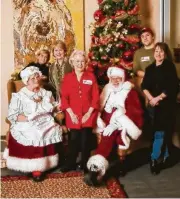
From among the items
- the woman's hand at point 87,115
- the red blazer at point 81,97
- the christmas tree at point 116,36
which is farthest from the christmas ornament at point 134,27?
the woman's hand at point 87,115

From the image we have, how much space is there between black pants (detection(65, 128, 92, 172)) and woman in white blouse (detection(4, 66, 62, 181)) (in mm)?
154

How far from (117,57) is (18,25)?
1.63 meters

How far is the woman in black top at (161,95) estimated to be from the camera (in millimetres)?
3570

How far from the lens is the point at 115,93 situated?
3.69 metres

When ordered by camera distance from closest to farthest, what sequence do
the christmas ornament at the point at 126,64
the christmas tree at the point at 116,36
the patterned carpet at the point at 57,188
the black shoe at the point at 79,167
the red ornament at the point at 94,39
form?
the patterned carpet at the point at 57,188 → the black shoe at the point at 79,167 → the christmas ornament at the point at 126,64 → the christmas tree at the point at 116,36 → the red ornament at the point at 94,39

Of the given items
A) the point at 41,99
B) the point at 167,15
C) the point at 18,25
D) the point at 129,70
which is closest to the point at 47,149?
the point at 41,99

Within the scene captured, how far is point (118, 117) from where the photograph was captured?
3.57m

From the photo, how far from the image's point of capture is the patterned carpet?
3.12 m

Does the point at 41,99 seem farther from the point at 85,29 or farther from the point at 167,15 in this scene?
A: the point at 167,15

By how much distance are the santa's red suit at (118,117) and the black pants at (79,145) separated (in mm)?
140

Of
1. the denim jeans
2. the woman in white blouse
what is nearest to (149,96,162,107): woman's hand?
the denim jeans

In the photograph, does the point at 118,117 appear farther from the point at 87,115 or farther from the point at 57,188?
the point at 57,188

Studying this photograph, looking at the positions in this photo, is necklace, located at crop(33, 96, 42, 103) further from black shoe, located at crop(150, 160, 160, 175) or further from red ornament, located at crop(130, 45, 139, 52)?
red ornament, located at crop(130, 45, 139, 52)

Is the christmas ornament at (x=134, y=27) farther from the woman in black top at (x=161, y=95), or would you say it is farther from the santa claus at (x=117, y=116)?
the santa claus at (x=117, y=116)
